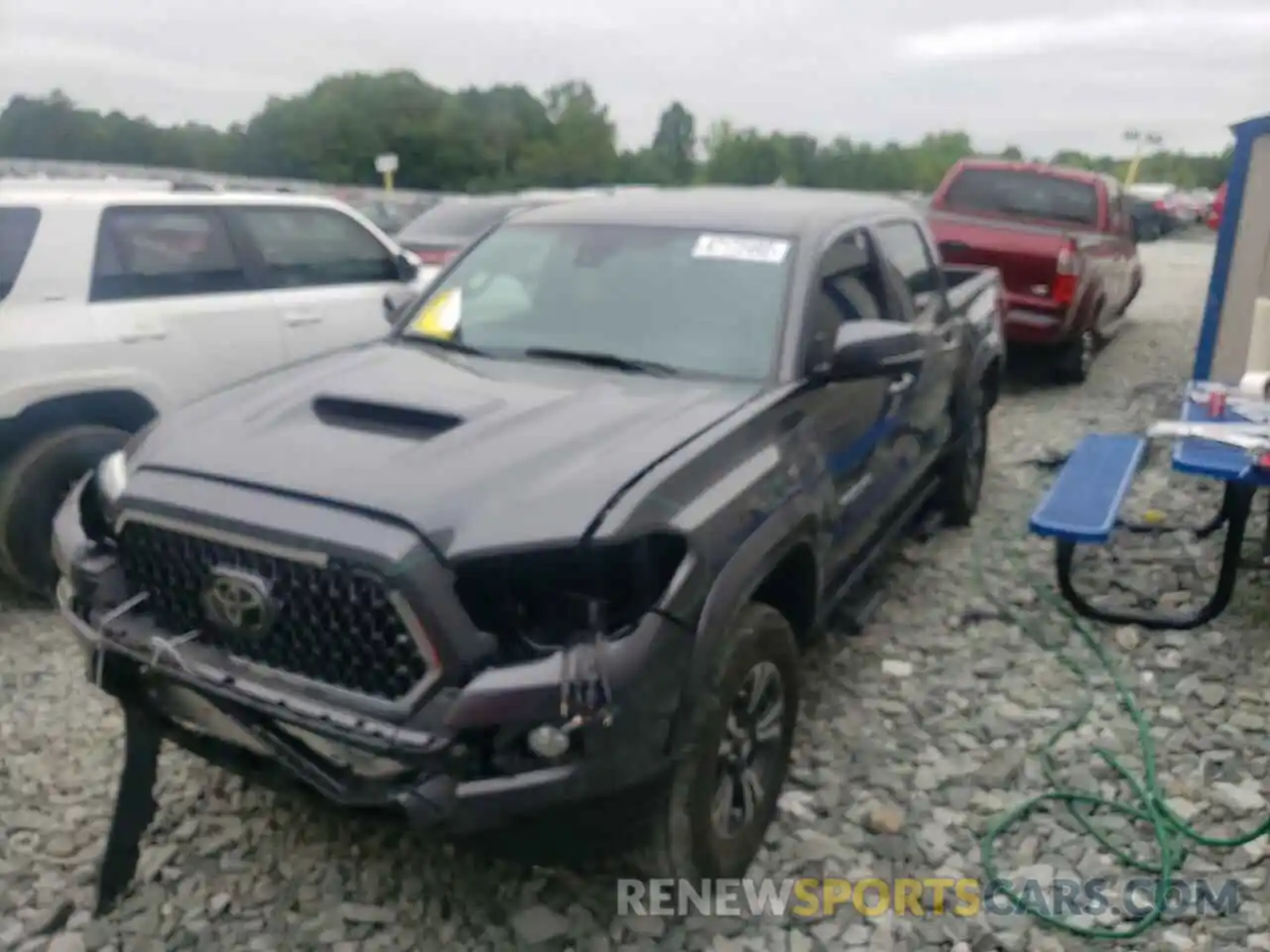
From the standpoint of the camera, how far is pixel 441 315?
406 cm

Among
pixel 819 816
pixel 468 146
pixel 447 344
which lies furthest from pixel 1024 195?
pixel 468 146

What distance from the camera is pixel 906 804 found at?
3506 millimetres

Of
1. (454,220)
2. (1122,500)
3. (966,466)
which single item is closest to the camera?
(1122,500)

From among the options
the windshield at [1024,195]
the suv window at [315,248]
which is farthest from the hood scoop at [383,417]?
the windshield at [1024,195]

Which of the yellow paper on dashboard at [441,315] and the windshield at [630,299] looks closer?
the windshield at [630,299]

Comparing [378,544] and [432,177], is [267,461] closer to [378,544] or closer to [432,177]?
[378,544]

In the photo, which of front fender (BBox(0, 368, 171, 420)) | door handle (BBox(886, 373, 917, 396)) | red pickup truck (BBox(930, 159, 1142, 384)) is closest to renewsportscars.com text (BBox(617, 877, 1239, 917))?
door handle (BBox(886, 373, 917, 396))

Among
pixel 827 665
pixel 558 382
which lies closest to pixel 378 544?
pixel 558 382

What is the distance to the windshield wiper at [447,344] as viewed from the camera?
148 inches

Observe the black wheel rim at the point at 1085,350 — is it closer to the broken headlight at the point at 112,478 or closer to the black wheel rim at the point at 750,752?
the black wheel rim at the point at 750,752

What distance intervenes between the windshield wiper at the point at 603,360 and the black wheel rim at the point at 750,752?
0.99 metres

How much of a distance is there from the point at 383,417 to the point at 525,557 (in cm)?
77

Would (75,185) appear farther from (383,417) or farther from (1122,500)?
(1122,500)

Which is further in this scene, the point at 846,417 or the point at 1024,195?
the point at 1024,195
